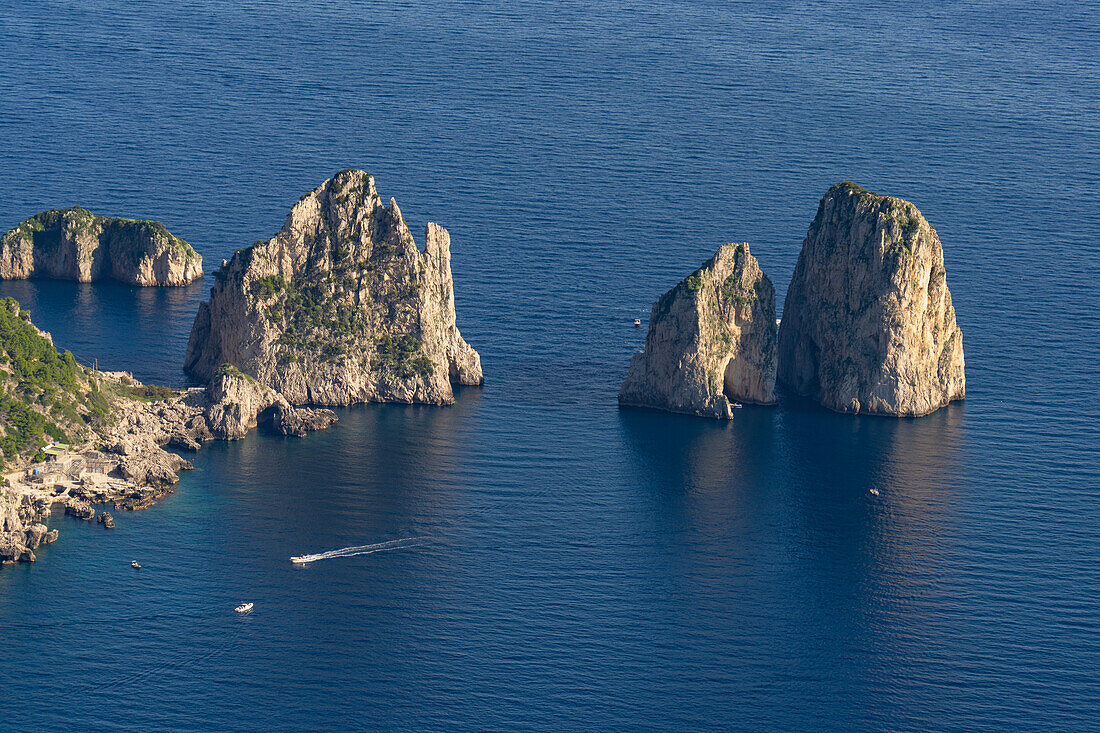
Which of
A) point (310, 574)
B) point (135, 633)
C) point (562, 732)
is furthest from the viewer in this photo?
point (310, 574)

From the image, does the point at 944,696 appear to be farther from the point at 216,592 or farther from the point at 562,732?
the point at 216,592

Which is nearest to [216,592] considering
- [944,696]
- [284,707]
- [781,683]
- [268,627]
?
[268,627]

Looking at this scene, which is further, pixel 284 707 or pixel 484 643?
pixel 484 643

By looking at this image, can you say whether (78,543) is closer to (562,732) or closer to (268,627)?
(268,627)

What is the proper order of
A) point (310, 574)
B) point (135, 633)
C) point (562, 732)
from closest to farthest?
1. point (562, 732)
2. point (135, 633)
3. point (310, 574)

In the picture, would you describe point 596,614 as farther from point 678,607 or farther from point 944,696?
point 944,696

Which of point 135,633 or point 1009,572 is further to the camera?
point 1009,572

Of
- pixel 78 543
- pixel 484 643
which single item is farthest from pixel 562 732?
pixel 78 543

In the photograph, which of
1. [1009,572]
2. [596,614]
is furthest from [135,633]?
[1009,572]
